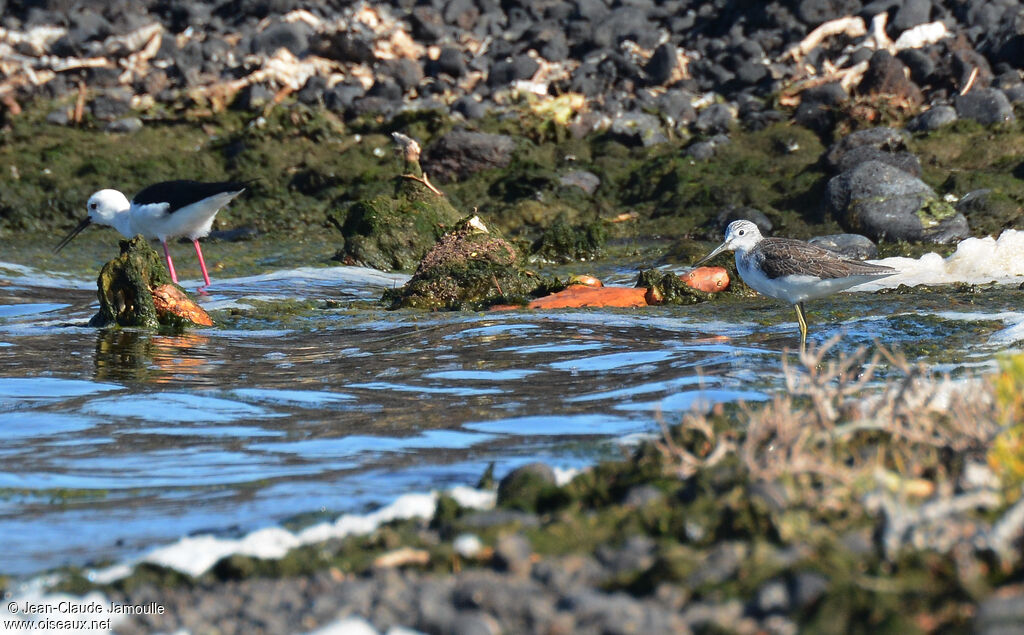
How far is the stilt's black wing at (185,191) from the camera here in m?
12.1

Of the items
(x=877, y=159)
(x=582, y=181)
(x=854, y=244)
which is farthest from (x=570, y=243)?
(x=877, y=159)

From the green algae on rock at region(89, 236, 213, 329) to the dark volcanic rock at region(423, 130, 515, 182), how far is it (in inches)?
236

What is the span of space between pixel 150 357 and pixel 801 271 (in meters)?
4.13

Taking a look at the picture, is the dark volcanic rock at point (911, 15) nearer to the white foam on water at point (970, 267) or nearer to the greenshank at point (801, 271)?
the white foam on water at point (970, 267)

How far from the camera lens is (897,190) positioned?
12.1 meters

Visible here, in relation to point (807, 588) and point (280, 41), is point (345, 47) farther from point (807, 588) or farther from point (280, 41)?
point (807, 588)

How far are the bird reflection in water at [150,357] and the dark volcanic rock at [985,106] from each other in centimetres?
938

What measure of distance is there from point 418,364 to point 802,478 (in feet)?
13.0

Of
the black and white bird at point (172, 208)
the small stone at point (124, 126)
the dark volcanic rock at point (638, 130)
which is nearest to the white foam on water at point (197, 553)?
the black and white bird at point (172, 208)

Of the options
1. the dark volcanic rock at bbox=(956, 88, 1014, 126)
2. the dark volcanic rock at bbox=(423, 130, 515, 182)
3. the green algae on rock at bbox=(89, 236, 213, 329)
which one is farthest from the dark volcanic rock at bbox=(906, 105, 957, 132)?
the green algae on rock at bbox=(89, 236, 213, 329)

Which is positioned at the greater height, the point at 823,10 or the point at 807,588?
the point at 823,10

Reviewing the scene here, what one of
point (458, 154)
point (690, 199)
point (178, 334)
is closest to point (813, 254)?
point (178, 334)

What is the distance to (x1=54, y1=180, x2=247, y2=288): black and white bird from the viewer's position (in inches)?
477

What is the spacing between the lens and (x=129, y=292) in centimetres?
901
